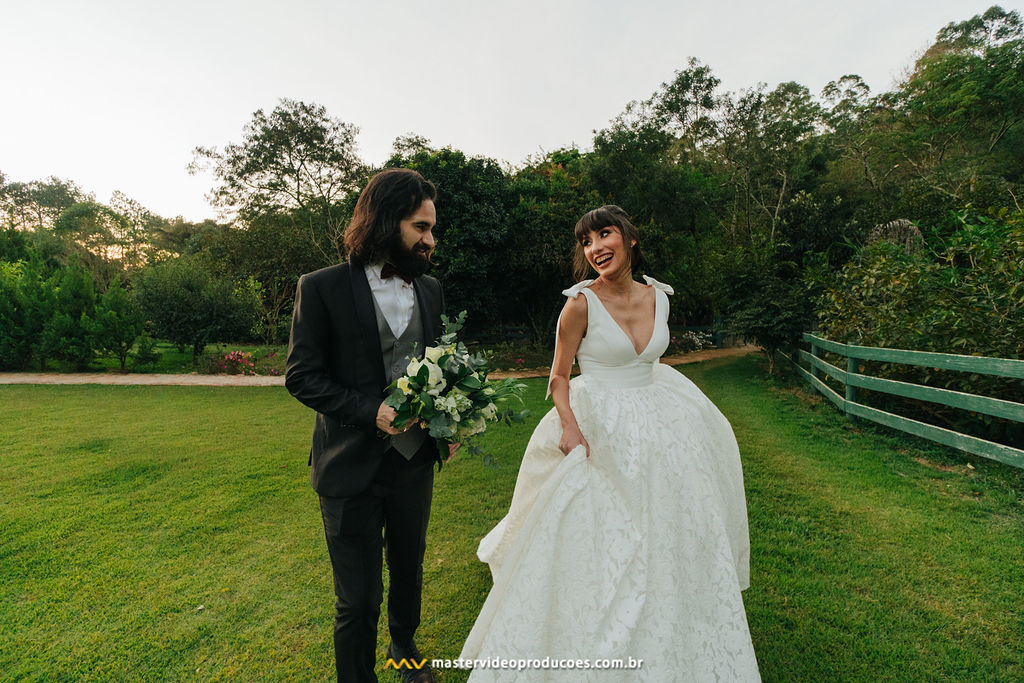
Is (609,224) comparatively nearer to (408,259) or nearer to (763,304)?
(408,259)

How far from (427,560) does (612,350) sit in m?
→ 2.08

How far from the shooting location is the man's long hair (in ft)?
6.09

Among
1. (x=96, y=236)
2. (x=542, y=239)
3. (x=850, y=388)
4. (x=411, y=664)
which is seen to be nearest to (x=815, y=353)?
(x=850, y=388)

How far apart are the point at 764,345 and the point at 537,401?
580 centimetres

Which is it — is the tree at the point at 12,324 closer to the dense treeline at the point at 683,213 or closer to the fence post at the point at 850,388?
the dense treeline at the point at 683,213

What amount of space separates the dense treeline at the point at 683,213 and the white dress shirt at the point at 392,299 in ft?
20.1

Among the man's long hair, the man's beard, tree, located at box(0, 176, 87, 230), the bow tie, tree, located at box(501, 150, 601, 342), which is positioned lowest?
the bow tie

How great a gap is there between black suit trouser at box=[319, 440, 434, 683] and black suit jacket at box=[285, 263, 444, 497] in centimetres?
9

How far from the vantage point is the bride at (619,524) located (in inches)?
66.6

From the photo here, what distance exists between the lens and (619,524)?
185 centimetres

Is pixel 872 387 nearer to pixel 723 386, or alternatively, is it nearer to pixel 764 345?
pixel 723 386

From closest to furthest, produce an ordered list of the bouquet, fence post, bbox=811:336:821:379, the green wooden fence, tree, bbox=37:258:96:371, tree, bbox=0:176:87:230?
the bouquet
the green wooden fence
fence post, bbox=811:336:821:379
tree, bbox=37:258:96:371
tree, bbox=0:176:87:230

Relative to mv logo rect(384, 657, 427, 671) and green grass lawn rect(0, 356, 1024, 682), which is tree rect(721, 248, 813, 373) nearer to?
green grass lawn rect(0, 356, 1024, 682)

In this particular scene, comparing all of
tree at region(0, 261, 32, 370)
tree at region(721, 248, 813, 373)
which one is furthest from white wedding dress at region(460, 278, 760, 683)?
tree at region(0, 261, 32, 370)
